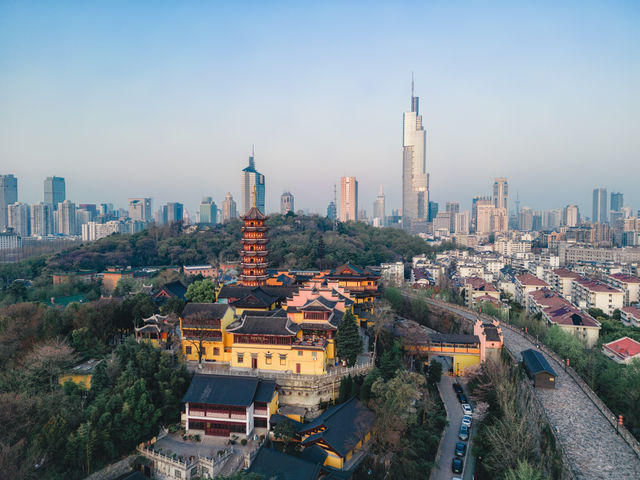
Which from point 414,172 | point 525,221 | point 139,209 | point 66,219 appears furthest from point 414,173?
point 66,219

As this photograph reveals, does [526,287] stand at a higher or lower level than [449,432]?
higher

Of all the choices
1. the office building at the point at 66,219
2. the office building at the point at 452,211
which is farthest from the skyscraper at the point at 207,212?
the office building at the point at 452,211

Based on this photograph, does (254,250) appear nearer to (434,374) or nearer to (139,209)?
(434,374)

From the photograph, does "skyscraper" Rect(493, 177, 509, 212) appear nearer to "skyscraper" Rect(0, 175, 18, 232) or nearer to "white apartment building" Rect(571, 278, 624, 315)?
"white apartment building" Rect(571, 278, 624, 315)

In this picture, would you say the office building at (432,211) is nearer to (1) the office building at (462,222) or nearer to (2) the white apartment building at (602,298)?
(1) the office building at (462,222)

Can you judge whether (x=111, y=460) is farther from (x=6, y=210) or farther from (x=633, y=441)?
(x=6, y=210)

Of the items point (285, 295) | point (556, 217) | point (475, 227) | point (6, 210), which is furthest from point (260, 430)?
point (556, 217)

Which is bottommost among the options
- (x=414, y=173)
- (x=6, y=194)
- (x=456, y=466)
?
(x=456, y=466)
